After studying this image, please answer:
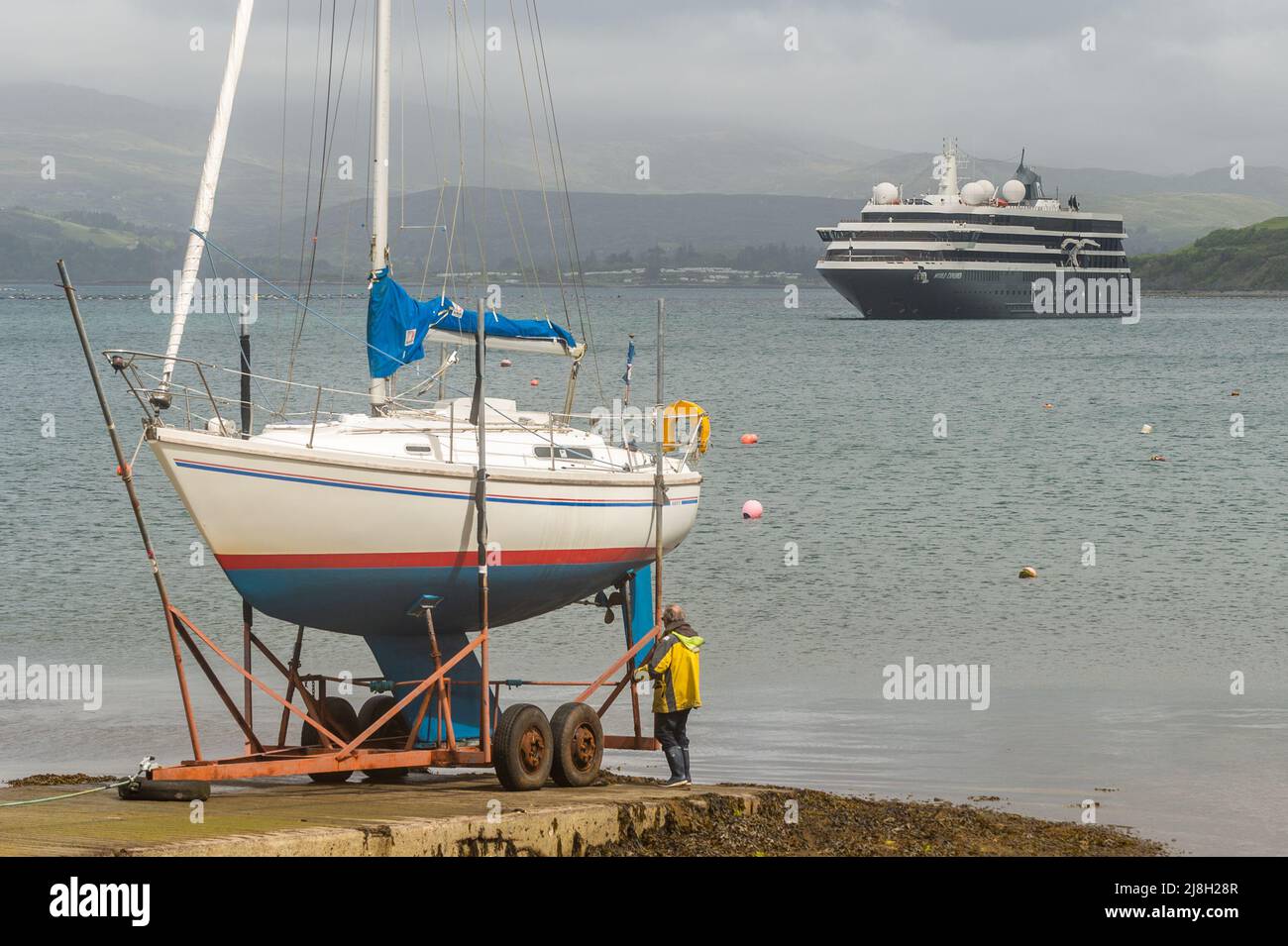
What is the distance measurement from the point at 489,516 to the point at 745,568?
673 inches

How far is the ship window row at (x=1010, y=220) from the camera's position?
511 feet

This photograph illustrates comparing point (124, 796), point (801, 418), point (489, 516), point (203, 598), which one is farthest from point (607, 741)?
point (801, 418)

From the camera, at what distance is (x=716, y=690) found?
21766mm

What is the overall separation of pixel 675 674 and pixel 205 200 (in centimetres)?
538

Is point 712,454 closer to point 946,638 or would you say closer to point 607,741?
point 946,638

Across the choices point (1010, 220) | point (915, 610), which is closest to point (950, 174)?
point (1010, 220)

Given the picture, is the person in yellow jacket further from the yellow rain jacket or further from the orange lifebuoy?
the orange lifebuoy

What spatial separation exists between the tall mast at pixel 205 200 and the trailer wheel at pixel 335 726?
3379 millimetres

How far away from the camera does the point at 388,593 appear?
14.6m

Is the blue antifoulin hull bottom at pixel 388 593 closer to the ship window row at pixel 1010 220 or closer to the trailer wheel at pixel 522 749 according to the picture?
the trailer wheel at pixel 522 749

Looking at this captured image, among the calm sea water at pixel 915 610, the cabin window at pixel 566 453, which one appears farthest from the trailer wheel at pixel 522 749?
the calm sea water at pixel 915 610

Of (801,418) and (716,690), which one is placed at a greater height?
(801,418)

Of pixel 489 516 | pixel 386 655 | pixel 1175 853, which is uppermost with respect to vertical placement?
pixel 489 516

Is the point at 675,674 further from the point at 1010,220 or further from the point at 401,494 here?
the point at 1010,220
